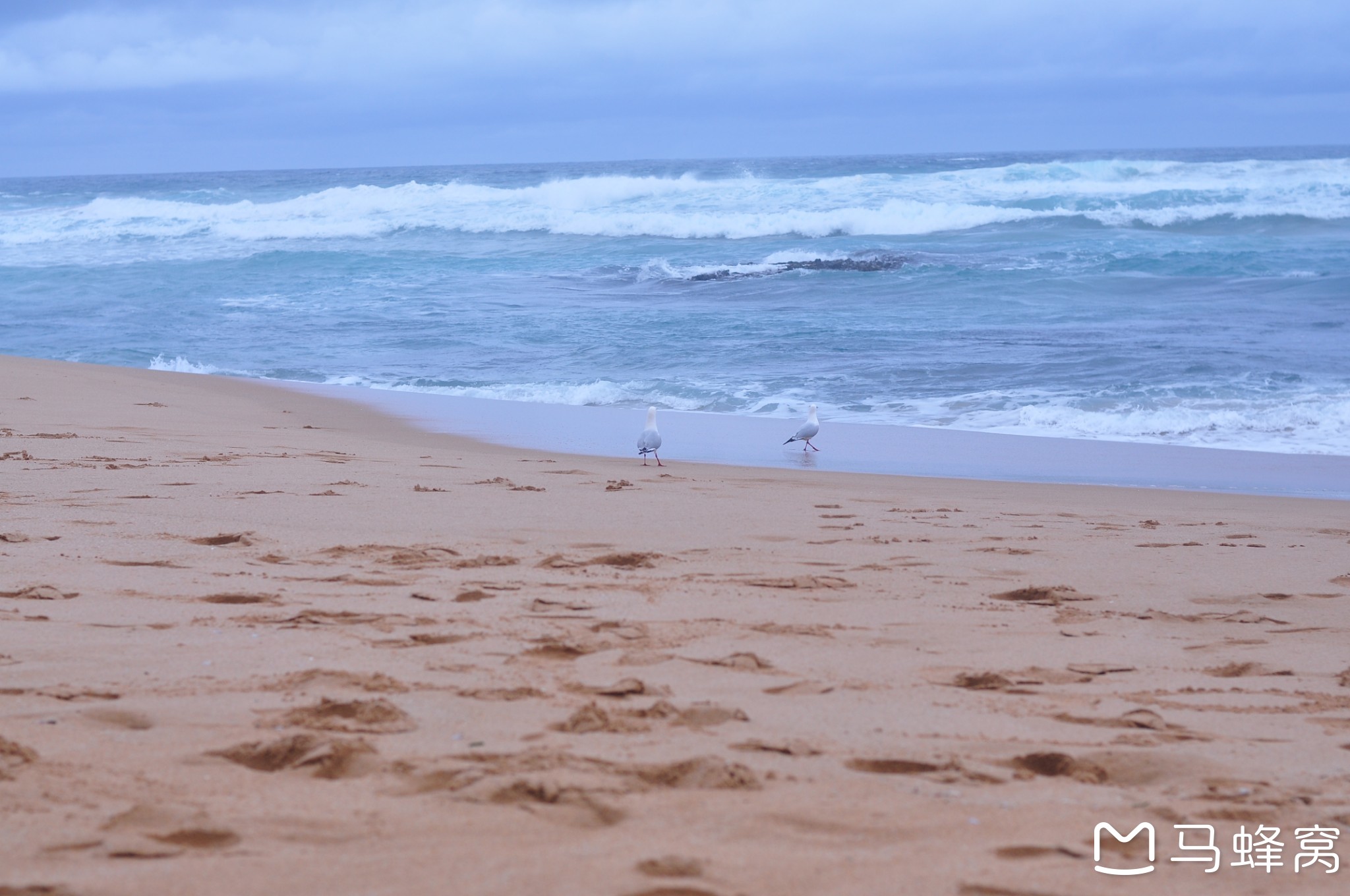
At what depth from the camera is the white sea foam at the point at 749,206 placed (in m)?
31.3

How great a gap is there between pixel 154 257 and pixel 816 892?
31.8 meters

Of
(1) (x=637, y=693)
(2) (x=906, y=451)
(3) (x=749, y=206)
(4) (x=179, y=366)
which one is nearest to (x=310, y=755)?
(1) (x=637, y=693)

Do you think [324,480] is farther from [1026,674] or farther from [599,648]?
[1026,674]

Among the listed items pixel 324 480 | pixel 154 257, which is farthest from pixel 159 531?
pixel 154 257

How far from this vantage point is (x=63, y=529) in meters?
4.64

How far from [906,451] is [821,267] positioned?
1464cm

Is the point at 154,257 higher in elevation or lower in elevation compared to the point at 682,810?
higher

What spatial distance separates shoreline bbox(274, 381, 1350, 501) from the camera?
7828 mm

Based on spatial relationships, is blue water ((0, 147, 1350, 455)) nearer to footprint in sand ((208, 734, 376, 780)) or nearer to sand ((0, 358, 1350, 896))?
sand ((0, 358, 1350, 896))

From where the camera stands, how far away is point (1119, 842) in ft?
7.34

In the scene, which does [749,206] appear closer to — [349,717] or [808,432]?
[808,432]

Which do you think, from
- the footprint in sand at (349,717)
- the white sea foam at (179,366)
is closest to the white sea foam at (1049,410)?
the white sea foam at (179,366)

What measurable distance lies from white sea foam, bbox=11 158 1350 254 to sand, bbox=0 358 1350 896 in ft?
87.8

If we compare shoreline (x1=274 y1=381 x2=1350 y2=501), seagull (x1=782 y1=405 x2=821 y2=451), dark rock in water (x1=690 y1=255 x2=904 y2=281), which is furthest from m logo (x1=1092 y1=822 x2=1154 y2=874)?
dark rock in water (x1=690 y1=255 x2=904 y2=281)
